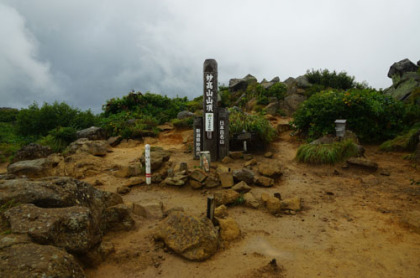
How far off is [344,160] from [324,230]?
15.0 ft

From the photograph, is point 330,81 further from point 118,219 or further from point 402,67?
point 118,219

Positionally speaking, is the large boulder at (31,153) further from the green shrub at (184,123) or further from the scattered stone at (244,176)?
the scattered stone at (244,176)

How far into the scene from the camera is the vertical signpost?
9281 mm

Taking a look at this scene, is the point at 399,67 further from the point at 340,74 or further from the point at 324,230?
the point at 324,230

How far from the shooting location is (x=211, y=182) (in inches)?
255

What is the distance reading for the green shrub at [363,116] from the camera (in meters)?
10.4

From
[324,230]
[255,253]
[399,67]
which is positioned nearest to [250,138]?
[324,230]

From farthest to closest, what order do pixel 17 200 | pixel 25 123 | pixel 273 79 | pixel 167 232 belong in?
1. pixel 273 79
2. pixel 25 123
3. pixel 167 232
4. pixel 17 200

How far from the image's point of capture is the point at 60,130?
1273 cm

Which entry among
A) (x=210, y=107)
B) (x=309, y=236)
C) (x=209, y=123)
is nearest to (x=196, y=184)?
(x=309, y=236)

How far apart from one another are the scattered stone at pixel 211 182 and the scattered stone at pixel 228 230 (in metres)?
2.21

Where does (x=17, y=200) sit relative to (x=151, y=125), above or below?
below

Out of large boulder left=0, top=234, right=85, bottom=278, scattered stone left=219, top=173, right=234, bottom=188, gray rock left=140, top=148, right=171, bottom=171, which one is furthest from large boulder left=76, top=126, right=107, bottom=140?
large boulder left=0, top=234, right=85, bottom=278

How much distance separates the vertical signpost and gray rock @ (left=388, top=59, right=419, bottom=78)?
18.2 meters
